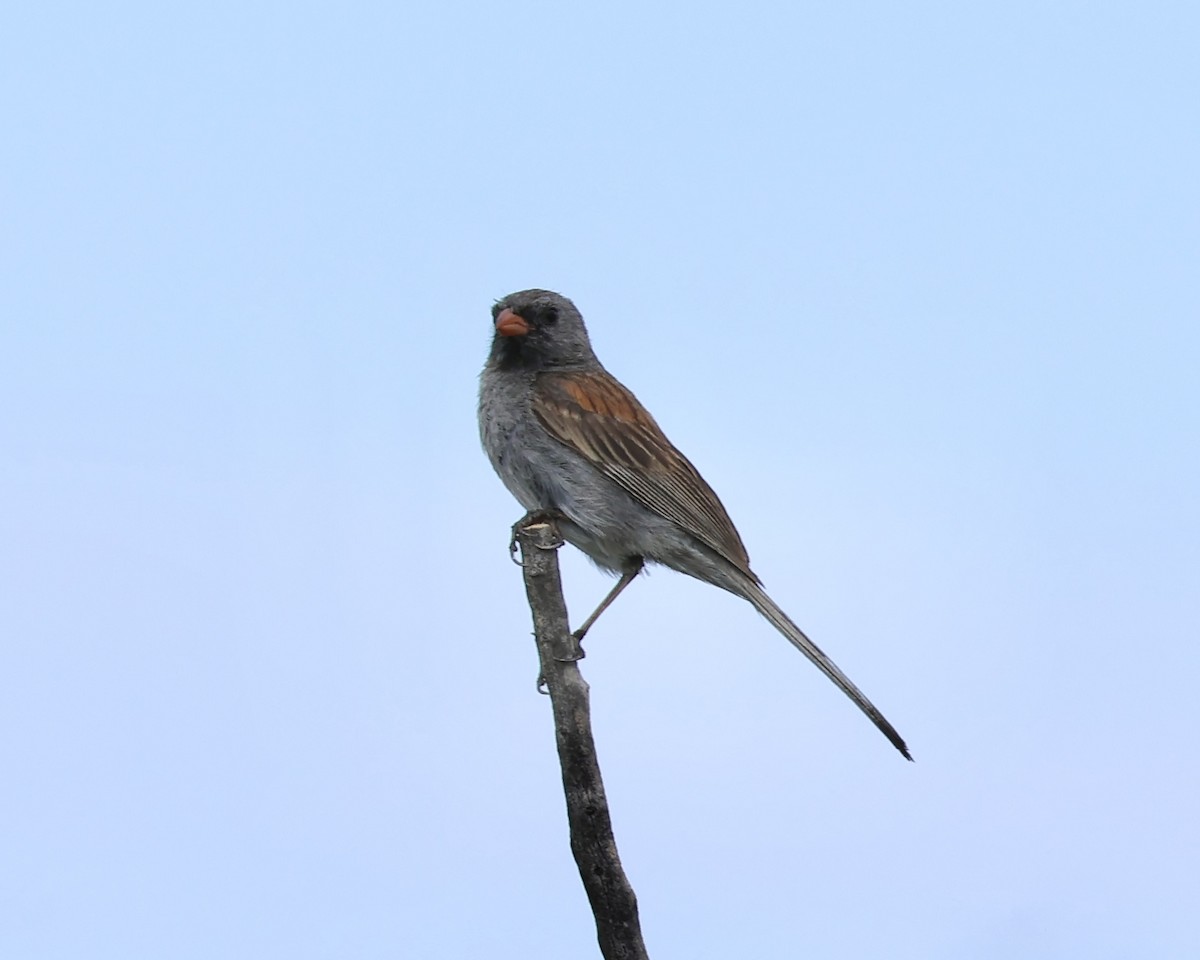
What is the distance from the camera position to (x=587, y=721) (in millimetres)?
7359

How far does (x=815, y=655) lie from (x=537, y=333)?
8.71 ft

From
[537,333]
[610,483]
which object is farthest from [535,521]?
[537,333]

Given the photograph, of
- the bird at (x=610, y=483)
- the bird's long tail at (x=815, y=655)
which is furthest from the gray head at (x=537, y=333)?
the bird's long tail at (x=815, y=655)

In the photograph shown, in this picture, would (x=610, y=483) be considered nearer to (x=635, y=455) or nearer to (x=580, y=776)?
(x=635, y=455)

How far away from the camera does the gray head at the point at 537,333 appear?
29.6 feet

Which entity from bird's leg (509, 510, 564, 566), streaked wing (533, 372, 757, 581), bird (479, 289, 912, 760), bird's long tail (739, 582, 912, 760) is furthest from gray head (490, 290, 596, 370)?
bird's long tail (739, 582, 912, 760)

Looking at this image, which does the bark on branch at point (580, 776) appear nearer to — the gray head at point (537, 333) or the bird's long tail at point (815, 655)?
the bird's long tail at point (815, 655)

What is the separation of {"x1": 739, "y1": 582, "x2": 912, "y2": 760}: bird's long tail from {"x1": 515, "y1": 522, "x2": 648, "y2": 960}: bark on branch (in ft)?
3.86

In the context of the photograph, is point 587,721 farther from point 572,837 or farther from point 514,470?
point 514,470

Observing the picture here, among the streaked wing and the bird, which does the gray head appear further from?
the streaked wing

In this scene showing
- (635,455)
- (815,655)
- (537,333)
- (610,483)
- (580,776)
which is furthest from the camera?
(537,333)

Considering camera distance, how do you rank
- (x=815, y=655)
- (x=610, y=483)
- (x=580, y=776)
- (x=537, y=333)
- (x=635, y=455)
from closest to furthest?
(x=580, y=776), (x=815, y=655), (x=610, y=483), (x=635, y=455), (x=537, y=333)

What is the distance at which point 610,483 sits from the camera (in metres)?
8.30

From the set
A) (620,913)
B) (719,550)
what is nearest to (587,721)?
(620,913)
